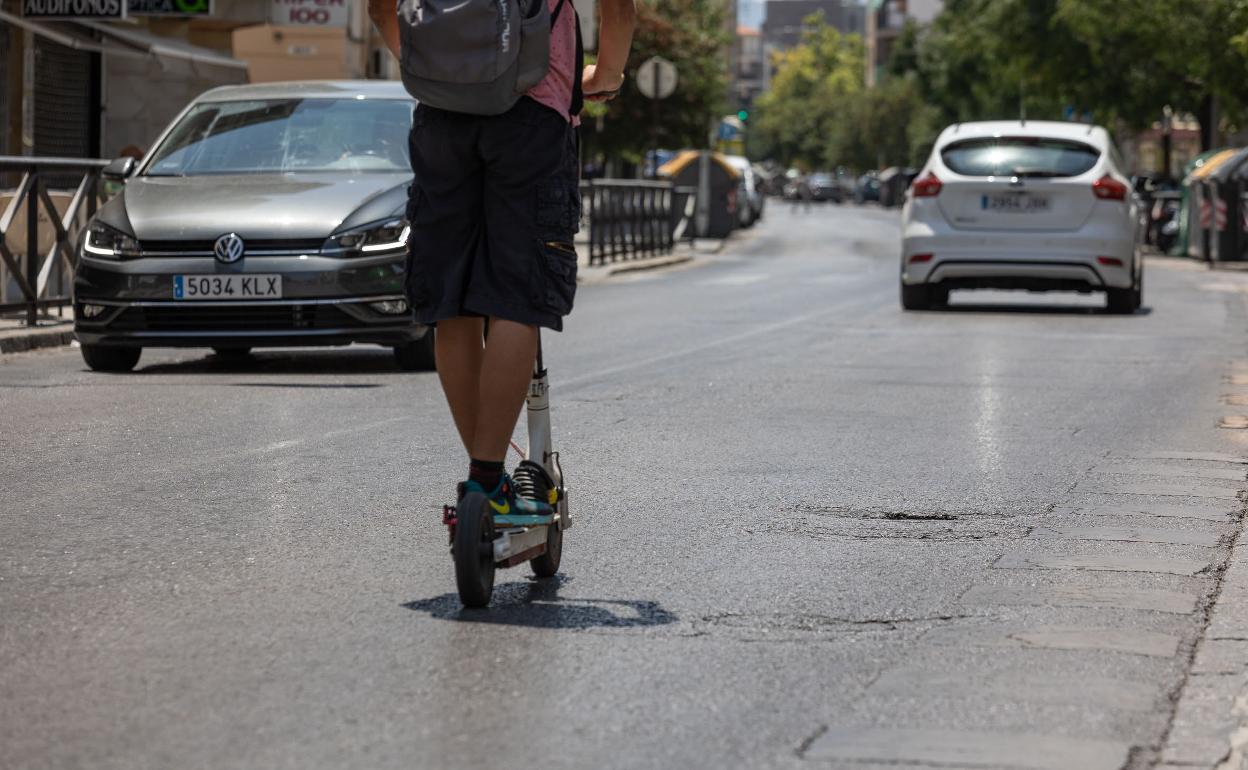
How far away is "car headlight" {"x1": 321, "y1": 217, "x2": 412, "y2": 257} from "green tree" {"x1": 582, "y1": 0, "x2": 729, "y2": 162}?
45.3 metres

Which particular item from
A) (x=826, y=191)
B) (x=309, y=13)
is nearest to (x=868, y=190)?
(x=826, y=191)

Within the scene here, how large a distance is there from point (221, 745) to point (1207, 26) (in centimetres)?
4255

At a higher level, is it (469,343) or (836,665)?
(469,343)

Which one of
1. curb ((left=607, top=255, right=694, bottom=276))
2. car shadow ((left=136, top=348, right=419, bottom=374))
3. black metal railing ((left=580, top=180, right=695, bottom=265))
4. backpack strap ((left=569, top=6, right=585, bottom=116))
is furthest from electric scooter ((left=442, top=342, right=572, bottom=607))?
curb ((left=607, top=255, right=694, bottom=276))

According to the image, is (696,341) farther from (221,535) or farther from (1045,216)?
(221,535)

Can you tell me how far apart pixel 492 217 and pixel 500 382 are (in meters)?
0.38

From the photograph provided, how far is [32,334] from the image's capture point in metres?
14.4

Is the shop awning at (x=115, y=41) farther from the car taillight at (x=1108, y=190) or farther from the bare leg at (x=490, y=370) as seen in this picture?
the bare leg at (x=490, y=370)

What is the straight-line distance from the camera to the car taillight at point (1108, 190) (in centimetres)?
1953

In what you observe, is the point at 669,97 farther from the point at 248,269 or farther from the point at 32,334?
the point at 248,269

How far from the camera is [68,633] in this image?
5082mm

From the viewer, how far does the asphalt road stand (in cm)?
429

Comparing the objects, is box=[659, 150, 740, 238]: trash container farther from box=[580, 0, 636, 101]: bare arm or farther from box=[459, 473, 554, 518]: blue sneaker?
A: box=[459, 473, 554, 518]: blue sneaker

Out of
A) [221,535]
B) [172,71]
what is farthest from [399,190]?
[172,71]
